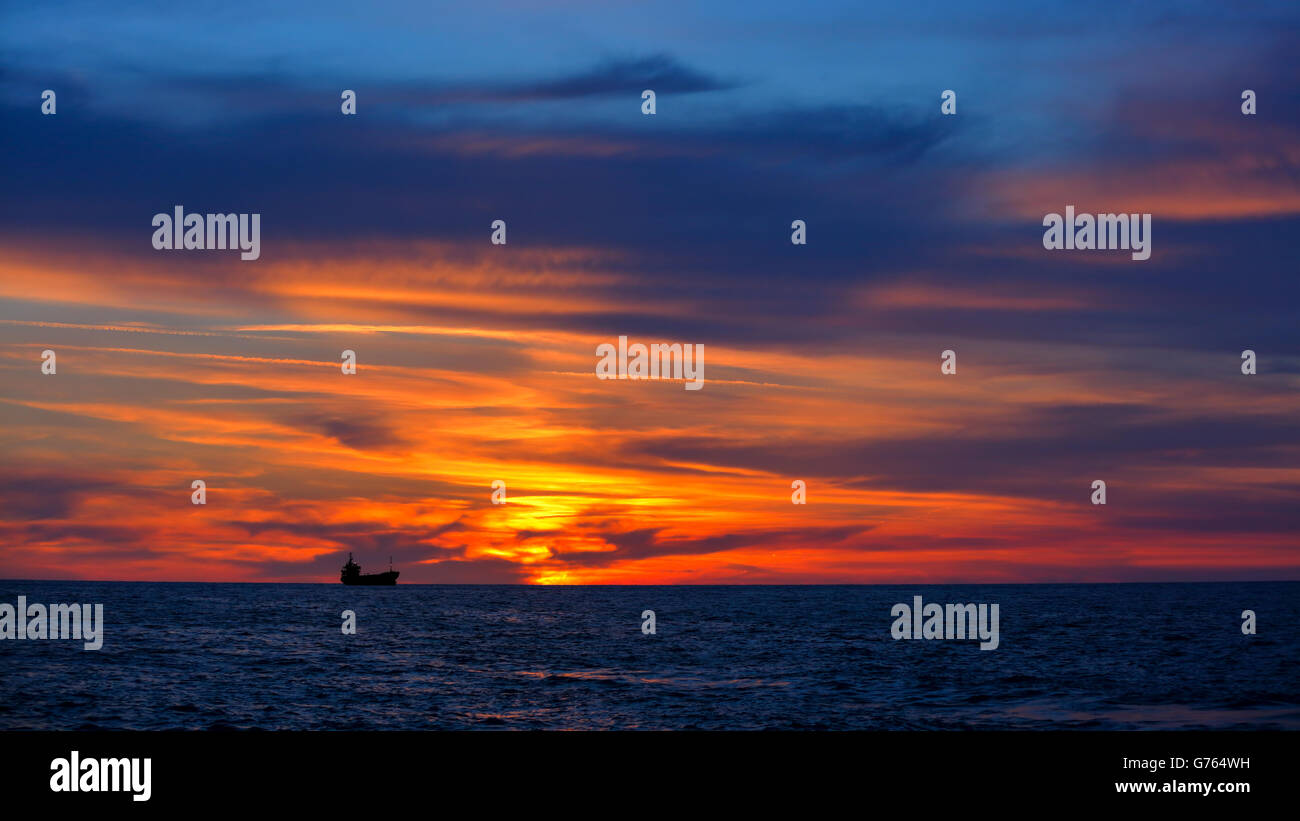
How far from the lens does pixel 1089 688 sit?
42938 millimetres
